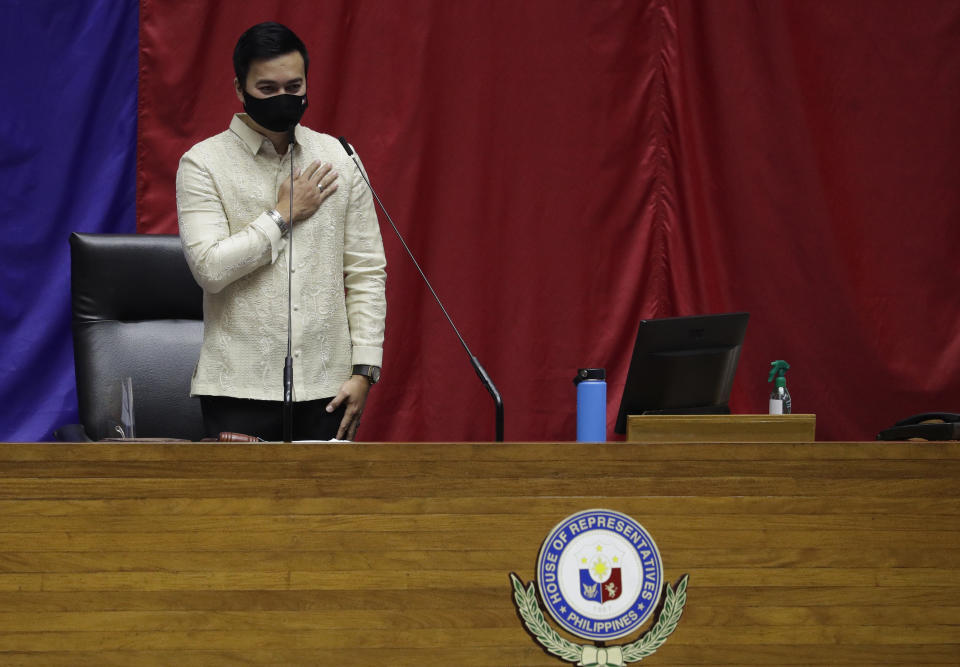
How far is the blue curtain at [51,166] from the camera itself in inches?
113

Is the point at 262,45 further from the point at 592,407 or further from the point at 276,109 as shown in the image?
the point at 592,407

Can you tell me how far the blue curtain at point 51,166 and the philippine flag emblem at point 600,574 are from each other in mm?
2134

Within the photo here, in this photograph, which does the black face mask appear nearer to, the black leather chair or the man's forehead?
the man's forehead

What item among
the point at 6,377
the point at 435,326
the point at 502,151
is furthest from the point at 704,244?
the point at 6,377

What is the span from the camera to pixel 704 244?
3090mm

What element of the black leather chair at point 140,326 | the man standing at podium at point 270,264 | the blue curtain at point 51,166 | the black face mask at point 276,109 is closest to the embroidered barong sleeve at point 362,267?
the man standing at podium at point 270,264

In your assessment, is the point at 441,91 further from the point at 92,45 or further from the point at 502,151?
the point at 92,45

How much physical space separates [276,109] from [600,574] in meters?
1.13

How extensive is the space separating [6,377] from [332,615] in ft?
6.73

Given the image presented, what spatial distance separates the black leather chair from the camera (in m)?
2.32

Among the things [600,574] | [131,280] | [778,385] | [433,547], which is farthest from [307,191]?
[778,385]

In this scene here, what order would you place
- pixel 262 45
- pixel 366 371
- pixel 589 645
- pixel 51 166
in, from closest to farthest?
pixel 589 645, pixel 262 45, pixel 366 371, pixel 51 166

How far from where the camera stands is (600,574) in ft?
4.10

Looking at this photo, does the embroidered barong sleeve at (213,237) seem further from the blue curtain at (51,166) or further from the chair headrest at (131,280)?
the blue curtain at (51,166)
